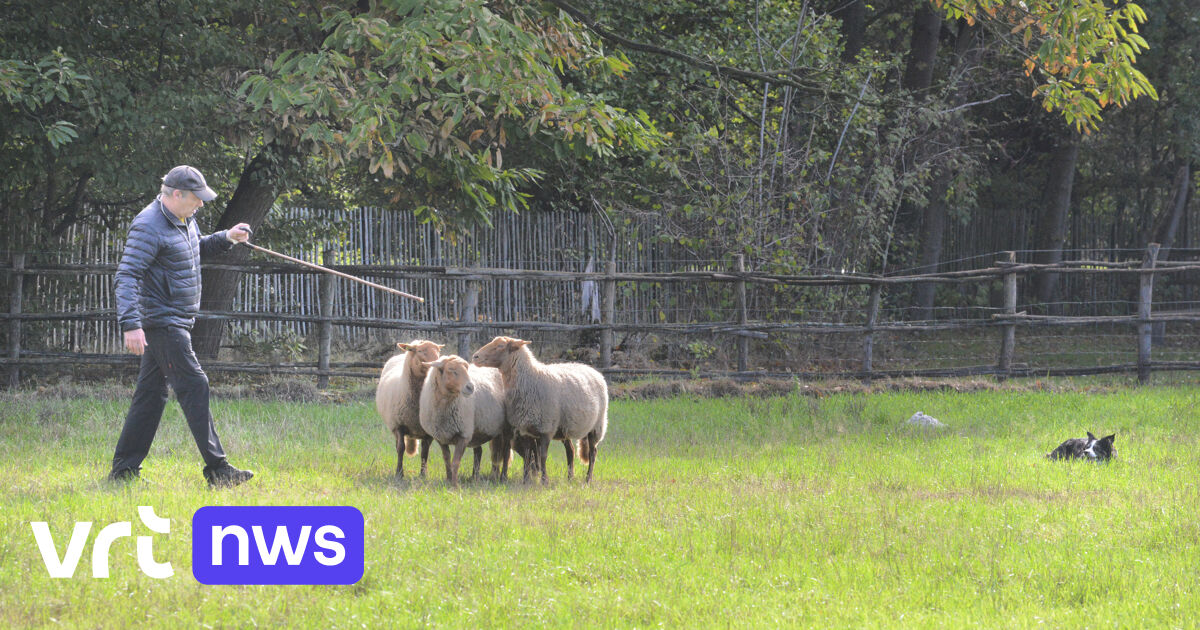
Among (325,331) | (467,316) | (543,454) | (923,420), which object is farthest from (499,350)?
(325,331)

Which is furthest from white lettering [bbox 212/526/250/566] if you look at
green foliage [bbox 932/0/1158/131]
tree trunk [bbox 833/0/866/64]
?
tree trunk [bbox 833/0/866/64]

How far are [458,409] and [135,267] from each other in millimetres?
2338

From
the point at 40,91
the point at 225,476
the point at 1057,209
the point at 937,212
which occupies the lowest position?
the point at 225,476

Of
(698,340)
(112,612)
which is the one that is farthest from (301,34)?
(112,612)

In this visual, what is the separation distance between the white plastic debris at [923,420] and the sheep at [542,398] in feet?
12.5

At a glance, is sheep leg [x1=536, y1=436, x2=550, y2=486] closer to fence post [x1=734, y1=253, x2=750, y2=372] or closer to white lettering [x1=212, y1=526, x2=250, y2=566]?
white lettering [x1=212, y1=526, x2=250, y2=566]

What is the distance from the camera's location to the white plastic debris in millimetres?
10898

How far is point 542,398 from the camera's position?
837cm

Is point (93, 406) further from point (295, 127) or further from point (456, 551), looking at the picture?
point (456, 551)

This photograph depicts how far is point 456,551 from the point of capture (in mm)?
5938

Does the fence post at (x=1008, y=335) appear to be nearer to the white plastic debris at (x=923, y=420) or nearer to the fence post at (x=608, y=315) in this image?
the white plastic debris at (x=923, y=420)

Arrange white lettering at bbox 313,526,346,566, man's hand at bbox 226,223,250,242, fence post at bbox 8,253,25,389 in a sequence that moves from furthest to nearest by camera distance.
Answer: fence post at bbox 8,253,25,389, man's hand at bbox 226,223,250,242, white lettering at bbox 313,526,346,566

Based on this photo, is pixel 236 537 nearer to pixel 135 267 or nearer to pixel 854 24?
pixel 135 267

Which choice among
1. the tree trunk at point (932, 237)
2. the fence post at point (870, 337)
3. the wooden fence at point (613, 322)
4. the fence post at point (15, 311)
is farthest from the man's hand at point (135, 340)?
the tree trunk at point (932, 237)
